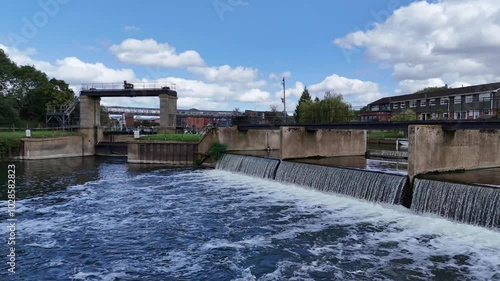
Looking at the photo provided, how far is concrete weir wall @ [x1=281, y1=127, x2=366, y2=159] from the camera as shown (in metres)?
29.2

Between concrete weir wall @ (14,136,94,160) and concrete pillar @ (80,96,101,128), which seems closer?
concrete weir wall @ (14,136,94,160)

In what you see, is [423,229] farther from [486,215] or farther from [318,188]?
[318,188]

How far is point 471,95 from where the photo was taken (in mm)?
59594

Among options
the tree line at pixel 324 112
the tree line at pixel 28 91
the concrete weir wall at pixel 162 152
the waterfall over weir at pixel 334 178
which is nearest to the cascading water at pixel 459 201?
the waterfall over weir at pixel 334 178

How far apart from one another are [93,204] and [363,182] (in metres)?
14.4

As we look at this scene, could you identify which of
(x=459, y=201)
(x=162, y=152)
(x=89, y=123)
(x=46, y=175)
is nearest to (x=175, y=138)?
(x=162, y=152)

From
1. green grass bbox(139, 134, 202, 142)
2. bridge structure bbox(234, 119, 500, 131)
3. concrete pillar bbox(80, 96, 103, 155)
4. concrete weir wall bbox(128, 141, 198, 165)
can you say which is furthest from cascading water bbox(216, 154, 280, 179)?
concrete pillar bbox(80, 96, 103, 155)

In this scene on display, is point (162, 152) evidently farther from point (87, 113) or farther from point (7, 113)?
point (7, 113)

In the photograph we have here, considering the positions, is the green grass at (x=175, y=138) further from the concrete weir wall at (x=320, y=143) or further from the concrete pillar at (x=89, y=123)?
the concrete weir wall at (x=320, y=143)

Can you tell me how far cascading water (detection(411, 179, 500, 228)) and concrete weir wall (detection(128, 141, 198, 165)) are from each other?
26.0m

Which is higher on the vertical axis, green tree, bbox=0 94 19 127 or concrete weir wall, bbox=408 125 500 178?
green tree, bbox=0 94 19 127

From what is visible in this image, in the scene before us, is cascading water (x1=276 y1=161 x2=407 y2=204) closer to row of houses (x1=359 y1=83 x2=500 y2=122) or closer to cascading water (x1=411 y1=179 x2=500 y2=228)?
cascading water (x1=411 y1=179 x2=500 y2=228)

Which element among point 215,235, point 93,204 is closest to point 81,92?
point 93,204

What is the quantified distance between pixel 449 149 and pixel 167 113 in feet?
116
